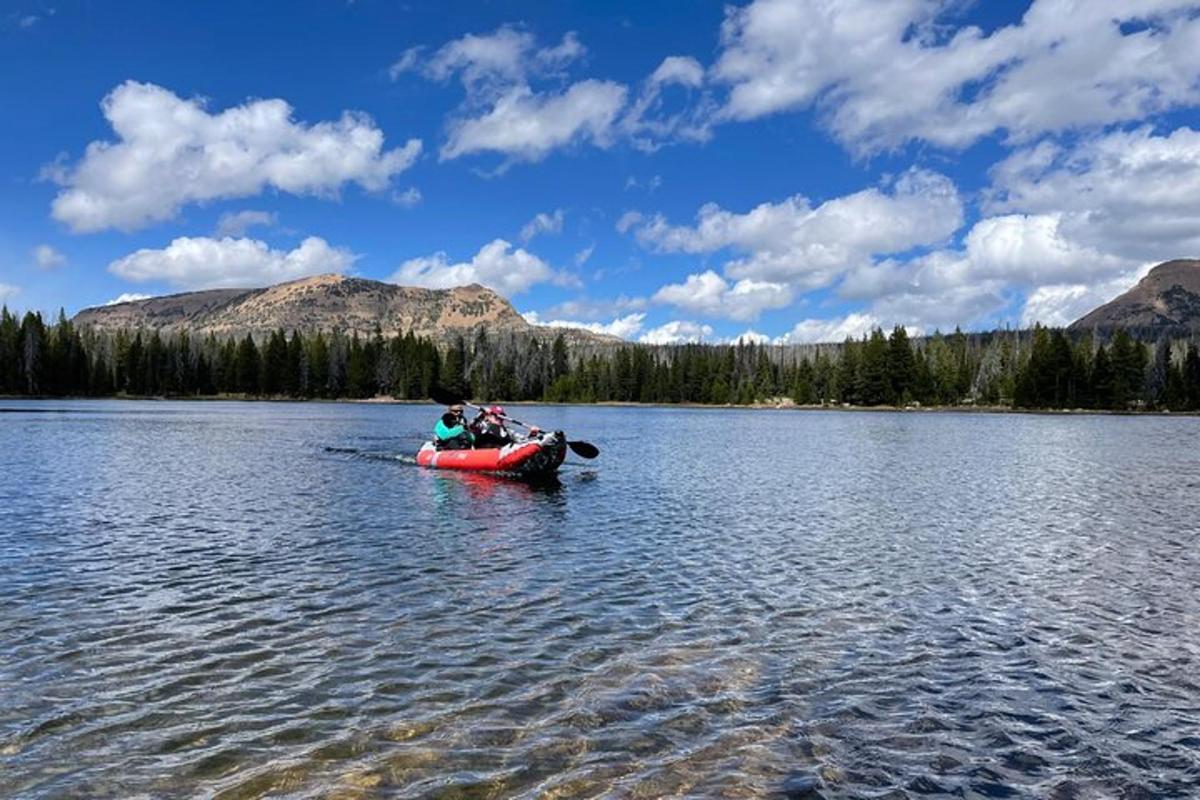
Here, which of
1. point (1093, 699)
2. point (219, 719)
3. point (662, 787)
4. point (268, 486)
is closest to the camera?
point (662, 787)

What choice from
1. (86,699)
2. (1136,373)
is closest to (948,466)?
(86,699)

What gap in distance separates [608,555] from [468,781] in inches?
488

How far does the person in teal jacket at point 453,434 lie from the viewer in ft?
137

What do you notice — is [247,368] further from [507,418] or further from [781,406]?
[507,418]

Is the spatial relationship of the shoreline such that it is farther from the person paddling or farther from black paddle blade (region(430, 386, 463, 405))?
the person paddling

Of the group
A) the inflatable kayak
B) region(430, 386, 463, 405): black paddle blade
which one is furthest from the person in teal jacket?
the inflatable kayak

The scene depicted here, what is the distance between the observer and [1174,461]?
5106 centimetres

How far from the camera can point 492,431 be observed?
40.8m

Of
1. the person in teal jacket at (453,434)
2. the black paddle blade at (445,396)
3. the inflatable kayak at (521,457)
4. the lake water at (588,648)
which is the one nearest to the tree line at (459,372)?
the black paddle blade at (445,396)

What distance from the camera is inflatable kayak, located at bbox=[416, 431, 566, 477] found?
119 ft

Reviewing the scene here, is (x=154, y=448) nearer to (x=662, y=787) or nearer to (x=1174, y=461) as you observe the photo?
(x=662, y=787)

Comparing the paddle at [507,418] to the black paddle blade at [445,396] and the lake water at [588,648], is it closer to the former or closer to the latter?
the black paddle blade at [445,396]

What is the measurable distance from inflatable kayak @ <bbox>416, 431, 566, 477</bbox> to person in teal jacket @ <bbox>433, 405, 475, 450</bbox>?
125 cm

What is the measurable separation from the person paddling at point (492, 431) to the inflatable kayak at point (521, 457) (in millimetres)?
633
